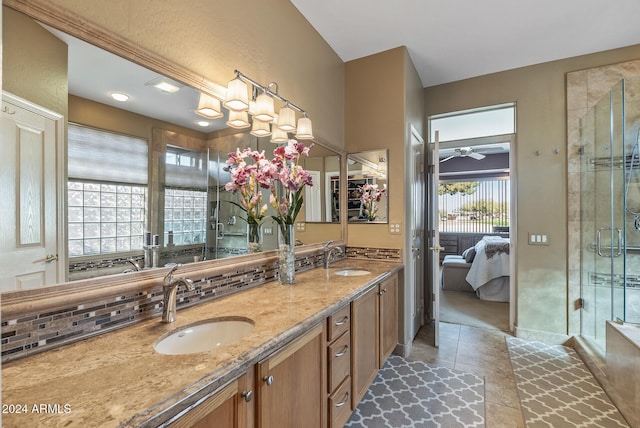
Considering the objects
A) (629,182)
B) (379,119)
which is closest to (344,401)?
(379,119)

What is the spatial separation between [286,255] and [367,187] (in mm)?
1390

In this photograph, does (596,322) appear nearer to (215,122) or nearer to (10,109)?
(215,122)

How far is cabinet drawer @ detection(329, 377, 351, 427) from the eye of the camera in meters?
1.58

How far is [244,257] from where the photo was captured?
6.03 ft

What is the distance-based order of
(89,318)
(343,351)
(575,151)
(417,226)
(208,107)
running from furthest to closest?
(417,226)
(575,151)
(343,351)
(208,107)
(89,318)

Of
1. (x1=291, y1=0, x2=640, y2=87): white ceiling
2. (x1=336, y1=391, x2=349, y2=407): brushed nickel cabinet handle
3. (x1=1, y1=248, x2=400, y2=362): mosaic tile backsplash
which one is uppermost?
(x1=291, y1=0, x2=640, y2=87): white ceiling

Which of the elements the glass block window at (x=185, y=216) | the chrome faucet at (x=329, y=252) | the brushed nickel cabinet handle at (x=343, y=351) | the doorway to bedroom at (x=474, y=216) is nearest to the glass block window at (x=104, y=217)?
the glass block window at (x=185, y=216)

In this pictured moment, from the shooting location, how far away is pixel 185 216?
150cm

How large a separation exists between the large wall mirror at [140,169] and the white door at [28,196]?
0.05 meters

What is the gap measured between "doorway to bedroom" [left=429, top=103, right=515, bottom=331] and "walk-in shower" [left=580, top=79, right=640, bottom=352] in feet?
2.25

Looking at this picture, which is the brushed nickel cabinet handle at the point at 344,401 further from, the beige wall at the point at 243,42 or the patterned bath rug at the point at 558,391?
the beige wall at the point at 243,42

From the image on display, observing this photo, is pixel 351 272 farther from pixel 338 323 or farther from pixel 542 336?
pixel 542 336

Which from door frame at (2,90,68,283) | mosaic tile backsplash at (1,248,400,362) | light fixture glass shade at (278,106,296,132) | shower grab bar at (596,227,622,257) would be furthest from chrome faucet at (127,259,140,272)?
shower grab bar at (596,227,622,257)

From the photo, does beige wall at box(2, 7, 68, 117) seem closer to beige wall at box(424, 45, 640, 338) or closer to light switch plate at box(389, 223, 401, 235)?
light switch plate at box(389, 223, 401, 235)
